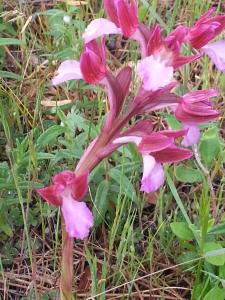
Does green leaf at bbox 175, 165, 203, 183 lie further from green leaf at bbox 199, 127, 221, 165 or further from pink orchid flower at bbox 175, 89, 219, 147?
pink orchid flower at bbox 175, 89, 219, 147

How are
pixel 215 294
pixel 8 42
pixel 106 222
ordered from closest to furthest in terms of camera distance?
pixel 215 294
pixel 106 222
pixel 8 42

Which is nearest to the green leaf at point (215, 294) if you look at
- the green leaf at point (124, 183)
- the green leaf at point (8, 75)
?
the green leaf at point (124, 183)

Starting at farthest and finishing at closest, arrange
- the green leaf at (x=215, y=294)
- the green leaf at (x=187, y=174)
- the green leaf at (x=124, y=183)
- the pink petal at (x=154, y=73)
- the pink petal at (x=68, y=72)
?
the green leaf at (x=187, y=174) < the green leaf at (x=124, y=183) < the green leaf at (x=215, y=294) < the pink petal at (x=68, y=72) < the pink petal at (x=154, y=73)

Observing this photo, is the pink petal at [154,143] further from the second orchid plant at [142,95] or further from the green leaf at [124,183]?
the green leaf at [124,183]

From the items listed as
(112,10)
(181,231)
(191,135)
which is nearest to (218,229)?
(181,231)

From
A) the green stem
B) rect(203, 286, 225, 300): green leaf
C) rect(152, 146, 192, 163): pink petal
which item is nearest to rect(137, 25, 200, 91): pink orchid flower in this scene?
rect(152, 146, 192, 163): pink petal

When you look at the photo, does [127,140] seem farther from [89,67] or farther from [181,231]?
[181,231]
